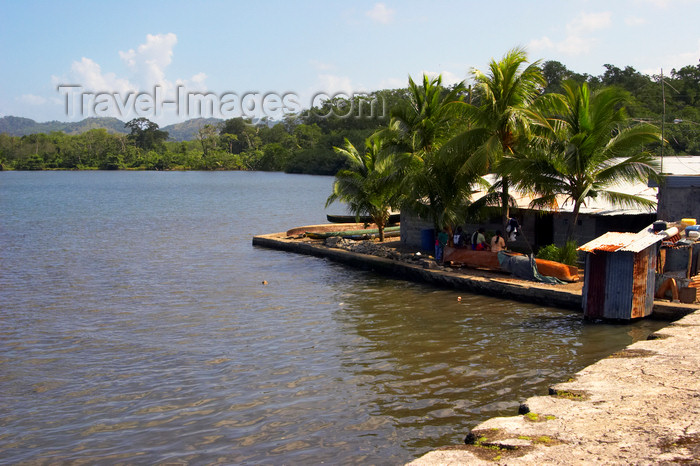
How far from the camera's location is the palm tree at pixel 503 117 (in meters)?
17.6

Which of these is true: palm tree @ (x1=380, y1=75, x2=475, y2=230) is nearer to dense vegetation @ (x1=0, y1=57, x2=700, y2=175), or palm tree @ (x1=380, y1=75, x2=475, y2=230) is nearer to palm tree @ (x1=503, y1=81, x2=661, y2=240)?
palm tree @ (x1=503, y1=81, x2=661, y2=240)

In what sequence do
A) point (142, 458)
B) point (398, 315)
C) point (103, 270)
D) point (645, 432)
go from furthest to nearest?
point (103, 270), point (398, 315), point (142, 458), point (645, 432)

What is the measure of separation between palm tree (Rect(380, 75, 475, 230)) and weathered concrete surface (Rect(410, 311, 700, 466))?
10.7 meters

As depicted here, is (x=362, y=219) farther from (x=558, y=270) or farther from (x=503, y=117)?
(x=558, y=270)

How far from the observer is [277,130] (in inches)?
6275

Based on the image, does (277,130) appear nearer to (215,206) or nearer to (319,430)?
(215,206)

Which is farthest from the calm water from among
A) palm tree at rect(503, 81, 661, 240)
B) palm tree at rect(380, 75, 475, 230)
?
palm tree at rect(503, 81, 661, 240)

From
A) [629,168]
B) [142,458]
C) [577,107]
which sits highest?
[577,107]

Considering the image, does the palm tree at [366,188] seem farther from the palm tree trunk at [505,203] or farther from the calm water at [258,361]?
the palm tree trunk at [505,203]

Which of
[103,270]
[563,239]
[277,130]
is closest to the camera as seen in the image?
[563,239]

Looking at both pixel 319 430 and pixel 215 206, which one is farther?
pixel 215 206

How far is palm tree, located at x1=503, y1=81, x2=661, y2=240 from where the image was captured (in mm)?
16297

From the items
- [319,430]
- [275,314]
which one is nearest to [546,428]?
[319,430]

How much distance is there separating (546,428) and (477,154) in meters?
11.8
